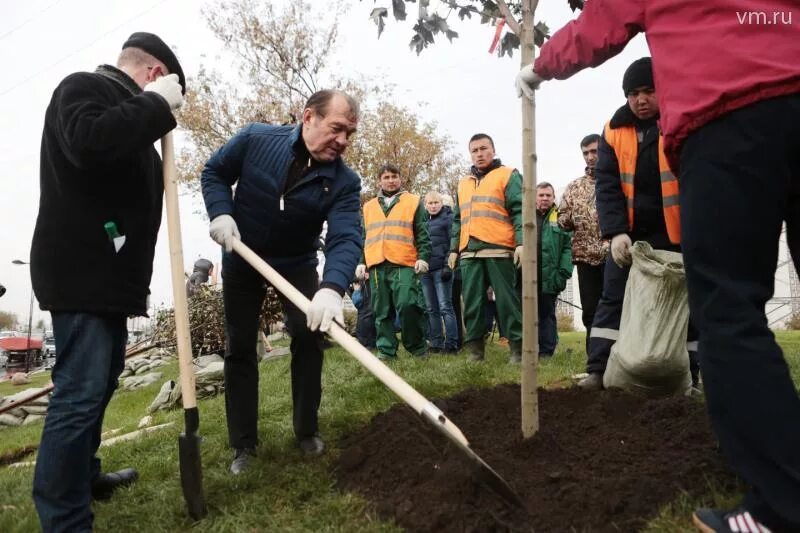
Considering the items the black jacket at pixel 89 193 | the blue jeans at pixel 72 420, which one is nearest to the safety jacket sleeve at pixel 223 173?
the black jacket at pixel 89 193

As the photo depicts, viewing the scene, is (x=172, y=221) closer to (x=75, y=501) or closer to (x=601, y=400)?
(x=75, y=501)

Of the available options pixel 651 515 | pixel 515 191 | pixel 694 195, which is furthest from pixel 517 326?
pixel 694 195

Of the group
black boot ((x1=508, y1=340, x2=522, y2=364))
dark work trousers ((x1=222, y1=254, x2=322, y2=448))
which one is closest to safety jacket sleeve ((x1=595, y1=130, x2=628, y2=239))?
dark work trousers ((x1=222, y1=254, x2=322, y2=448))

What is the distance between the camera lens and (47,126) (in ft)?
7.66

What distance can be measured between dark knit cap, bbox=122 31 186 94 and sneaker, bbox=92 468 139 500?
1.91 metres

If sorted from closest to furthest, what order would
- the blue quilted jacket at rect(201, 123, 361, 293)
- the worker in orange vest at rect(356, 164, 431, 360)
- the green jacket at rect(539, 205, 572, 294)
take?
1. the blue quilted jacket at rect(201, 123, 361, 293)
2. the worker in orange vest at rect(356, 164, 431, 360)
3. the green jacket at rect(539, 205, 572, 294)

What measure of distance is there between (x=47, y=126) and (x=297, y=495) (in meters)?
1.83

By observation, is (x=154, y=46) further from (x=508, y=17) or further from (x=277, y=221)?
(x=508, y=17)

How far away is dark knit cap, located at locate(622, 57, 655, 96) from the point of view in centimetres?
325

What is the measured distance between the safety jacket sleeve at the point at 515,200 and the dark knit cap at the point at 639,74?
2404 mm

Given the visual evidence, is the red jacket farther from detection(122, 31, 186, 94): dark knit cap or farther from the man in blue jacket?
detection(122, 31, 186, 94): dark knit cap

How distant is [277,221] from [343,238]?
0.34 meters

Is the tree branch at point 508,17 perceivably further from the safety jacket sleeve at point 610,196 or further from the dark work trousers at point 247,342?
the dark work trousers at point 247,342

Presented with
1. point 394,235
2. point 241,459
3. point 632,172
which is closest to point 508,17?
point 632,172
